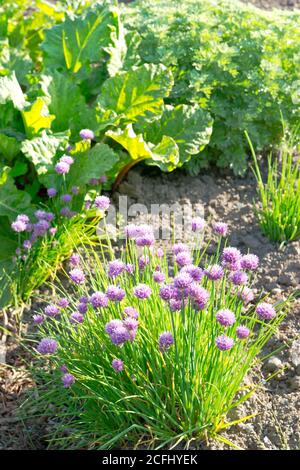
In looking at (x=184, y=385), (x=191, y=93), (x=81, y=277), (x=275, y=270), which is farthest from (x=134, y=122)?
(x=184, y=385)

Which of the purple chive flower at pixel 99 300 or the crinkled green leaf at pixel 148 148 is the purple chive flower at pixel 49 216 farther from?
the purple chive flower at pixel 99 300

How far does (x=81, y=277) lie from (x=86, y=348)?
26cm

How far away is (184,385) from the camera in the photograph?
8.16ft

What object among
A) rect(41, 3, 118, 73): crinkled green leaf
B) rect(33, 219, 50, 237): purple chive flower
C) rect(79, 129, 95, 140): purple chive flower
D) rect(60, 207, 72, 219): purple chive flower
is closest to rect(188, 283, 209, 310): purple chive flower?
rect(33, 219, 50, 237): purple chive flower

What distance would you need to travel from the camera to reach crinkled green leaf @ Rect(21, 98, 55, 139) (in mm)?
3691

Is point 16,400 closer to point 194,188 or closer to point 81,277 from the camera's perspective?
point 81,277

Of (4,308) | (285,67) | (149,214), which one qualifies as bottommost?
(4,308)

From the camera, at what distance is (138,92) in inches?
156

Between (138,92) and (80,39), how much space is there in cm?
56

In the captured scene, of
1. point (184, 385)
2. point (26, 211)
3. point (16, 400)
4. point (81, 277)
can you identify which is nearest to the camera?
point (184, 385)

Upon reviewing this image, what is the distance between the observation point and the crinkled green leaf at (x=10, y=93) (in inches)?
148

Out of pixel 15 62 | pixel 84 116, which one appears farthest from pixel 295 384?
pixel 15 62

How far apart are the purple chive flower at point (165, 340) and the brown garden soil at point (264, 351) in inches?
15.0

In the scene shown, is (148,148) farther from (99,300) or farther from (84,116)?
(99,300)
